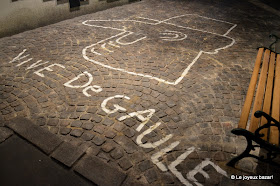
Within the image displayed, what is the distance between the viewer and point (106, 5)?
425 inches

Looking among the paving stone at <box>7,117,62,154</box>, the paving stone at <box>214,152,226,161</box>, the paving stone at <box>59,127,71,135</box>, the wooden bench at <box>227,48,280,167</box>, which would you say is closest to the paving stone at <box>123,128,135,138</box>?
the paving stone at <box>59,127,71,135</box>

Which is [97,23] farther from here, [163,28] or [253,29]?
[253,29]

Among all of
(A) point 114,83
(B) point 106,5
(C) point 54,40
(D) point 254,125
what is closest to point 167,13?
(B) point 106,5

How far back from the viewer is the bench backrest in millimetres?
2827

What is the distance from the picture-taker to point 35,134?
11.2 feet

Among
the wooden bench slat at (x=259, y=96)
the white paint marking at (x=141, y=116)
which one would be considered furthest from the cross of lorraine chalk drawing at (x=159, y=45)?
the wooden bench slat at (x=259, y=96)

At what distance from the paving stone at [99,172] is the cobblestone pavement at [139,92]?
0.02 m

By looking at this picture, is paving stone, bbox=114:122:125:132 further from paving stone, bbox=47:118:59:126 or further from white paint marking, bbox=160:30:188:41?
white paint marking, bbox=160:30:188:41

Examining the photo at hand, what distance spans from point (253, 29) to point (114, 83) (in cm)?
679

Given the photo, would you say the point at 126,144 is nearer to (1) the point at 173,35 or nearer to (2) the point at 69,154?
(2) the point at 69,154

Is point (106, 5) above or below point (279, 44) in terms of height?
above

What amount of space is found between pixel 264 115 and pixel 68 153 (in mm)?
2791

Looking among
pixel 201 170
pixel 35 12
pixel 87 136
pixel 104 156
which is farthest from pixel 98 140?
pixel 35 12

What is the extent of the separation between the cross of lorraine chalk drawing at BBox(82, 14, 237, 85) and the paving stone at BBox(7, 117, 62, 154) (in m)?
2.53
